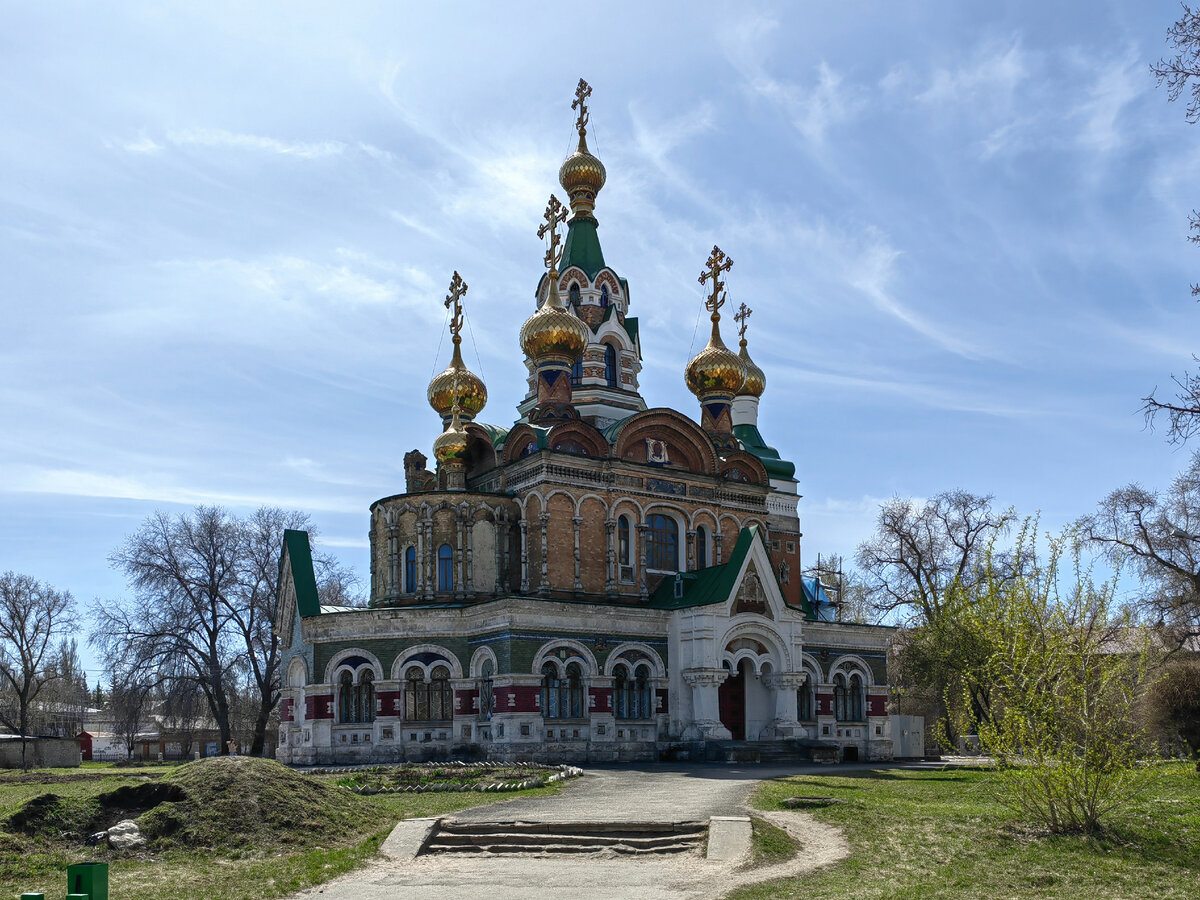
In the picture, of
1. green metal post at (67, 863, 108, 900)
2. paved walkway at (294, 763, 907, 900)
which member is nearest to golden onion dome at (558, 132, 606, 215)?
paved walkway at (294, 763, 907, 900)

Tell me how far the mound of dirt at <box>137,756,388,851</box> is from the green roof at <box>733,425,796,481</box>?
2831 cm

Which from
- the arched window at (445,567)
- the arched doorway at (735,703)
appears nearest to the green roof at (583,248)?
the arched window at (445,567)

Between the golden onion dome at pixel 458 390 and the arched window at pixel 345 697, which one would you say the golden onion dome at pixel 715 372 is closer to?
the golden onion dome at pixel 458 390

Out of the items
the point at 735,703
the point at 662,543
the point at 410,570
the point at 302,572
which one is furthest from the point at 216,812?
the point at 662,543

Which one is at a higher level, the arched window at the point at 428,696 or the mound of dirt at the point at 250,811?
the arched window at the point at 428,696

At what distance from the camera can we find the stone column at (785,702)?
31.4 m

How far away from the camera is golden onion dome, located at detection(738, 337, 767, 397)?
4372 centimetres

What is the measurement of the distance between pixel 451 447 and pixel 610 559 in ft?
18.8

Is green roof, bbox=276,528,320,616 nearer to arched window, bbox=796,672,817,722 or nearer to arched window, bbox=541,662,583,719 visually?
arched window, bbox=541,662,583,719

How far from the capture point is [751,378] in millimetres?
43688

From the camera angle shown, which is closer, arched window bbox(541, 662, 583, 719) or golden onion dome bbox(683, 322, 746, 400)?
arched window bbox(541, 662, 583, 719)

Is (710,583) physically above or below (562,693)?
above

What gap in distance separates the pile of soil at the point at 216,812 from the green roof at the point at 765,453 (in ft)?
93.8

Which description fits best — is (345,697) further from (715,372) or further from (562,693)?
(715,372)
